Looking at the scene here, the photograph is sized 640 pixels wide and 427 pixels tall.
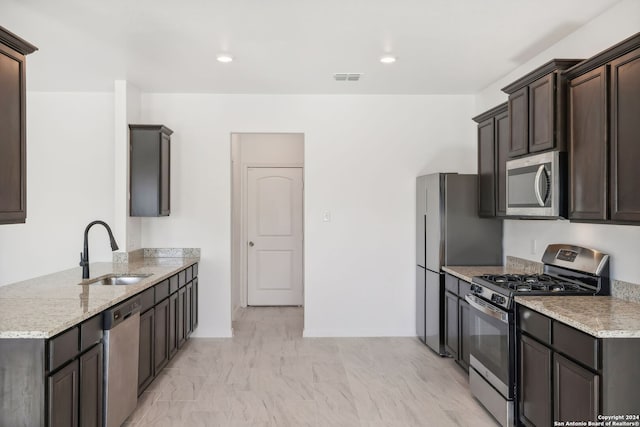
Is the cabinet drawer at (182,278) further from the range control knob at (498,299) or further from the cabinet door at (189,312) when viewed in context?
the range control knob at (498,299)

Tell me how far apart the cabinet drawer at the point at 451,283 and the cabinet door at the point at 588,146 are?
136cm

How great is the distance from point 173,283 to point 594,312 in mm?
3167

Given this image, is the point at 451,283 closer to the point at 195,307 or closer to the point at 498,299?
the point at 498,299

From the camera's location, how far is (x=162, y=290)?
11.9 ft

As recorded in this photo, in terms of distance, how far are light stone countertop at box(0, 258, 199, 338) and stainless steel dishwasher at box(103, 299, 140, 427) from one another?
0.09 meters

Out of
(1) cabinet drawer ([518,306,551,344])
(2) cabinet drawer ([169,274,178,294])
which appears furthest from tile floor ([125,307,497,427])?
(1) cabinet drawer ([518,306,551,344])

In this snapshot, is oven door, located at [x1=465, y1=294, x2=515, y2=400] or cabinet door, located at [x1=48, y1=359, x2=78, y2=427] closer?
cabinet door, located at [x1=48, y1=359, x2=78, y2=427]

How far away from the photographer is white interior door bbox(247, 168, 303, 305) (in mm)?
6527

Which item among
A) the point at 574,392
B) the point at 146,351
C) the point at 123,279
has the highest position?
the point at 123,279

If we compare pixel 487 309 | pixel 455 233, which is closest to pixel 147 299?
pixel 487 309

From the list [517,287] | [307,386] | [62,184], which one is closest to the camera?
[517,287]

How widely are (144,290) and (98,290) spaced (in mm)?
341

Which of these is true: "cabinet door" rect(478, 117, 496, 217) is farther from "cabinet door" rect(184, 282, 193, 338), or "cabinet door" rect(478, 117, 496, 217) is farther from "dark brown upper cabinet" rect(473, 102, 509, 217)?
"cabinet door" rect(184, 282, 193, 338)

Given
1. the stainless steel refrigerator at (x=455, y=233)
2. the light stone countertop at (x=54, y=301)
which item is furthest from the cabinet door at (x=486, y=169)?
the light stone countertop at (x=54, y=301)
